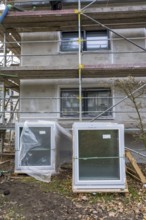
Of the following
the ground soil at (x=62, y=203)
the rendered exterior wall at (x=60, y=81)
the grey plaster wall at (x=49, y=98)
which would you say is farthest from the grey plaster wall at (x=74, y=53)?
the ground soil at (x=62, y=203)

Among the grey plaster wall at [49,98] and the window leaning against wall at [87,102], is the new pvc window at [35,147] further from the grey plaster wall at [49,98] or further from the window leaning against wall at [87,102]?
the window leaning against wall at [87,102]

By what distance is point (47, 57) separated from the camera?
10.4 metres

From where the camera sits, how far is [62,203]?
5750mm

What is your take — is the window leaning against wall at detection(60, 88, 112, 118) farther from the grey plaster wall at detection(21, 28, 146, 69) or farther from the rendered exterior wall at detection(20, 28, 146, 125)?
the grey plaster wall at detection(21, 28, 146, 69)

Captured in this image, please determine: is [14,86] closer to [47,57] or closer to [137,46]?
[47,57]

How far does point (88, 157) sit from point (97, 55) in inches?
194

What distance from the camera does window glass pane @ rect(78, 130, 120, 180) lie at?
258 inches

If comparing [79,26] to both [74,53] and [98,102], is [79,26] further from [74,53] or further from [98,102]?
[98,102]

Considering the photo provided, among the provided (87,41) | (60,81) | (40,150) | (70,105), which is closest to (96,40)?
(87,41)

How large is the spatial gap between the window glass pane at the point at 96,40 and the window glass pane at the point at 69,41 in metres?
0.46

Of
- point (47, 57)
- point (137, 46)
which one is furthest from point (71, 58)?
point (137, 46)

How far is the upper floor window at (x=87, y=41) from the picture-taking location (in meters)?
10.6

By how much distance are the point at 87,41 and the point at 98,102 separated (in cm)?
236

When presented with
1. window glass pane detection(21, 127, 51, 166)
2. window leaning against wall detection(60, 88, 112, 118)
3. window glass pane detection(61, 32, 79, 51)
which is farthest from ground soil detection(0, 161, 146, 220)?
window glass pane detection(61, 32, 79, 51)
